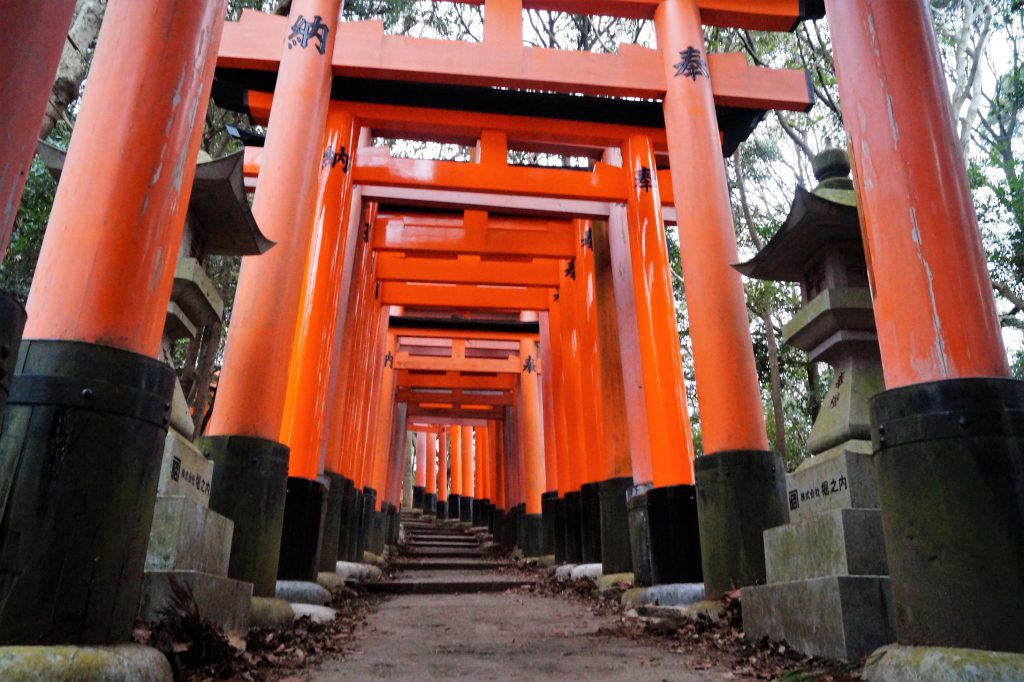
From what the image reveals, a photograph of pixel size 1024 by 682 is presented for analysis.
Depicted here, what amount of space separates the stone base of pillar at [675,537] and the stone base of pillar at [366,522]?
567 centimetres

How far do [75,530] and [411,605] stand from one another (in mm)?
5777

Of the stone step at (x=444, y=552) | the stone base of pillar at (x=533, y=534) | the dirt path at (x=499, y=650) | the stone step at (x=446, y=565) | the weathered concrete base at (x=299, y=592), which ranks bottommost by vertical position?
the dirt path at (x=499, y=650)

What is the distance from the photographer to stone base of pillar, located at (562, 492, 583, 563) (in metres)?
11.2

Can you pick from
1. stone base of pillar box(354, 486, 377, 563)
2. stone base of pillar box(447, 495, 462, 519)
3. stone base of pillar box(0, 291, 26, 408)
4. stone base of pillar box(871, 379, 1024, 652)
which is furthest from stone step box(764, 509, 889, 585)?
stone base of pillar box(447, 495, 462, 519)

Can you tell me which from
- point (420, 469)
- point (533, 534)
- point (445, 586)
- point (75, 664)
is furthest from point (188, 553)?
point (420, 469)

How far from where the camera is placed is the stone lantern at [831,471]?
359 cm

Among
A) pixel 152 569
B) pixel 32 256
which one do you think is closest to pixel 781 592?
pixel 152 569

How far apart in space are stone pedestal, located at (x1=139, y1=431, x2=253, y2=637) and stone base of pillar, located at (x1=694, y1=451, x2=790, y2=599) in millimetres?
3367

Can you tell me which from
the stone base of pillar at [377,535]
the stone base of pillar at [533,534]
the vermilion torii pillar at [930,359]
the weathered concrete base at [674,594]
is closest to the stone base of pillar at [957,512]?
the vermilion torii pillar at [930,359]

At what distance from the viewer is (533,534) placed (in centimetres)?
1508

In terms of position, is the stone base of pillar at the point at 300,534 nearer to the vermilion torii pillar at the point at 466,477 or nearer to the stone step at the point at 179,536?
the stone step at the point at 179,536

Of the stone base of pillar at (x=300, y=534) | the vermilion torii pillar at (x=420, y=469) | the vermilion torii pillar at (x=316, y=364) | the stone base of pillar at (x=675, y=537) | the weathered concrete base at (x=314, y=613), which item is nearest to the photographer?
the weathered concrete base at (x=314, y=613)

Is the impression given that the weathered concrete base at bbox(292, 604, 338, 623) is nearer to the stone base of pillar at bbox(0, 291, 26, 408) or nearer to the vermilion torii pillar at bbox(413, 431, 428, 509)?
the stone base of pillar at bbox(0, 291, 26, 408)

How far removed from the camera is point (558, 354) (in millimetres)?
13039
